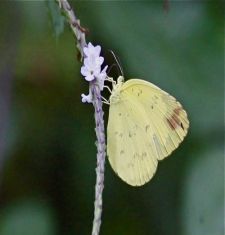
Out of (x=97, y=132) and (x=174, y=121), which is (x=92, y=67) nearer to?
(x=97, y=132)

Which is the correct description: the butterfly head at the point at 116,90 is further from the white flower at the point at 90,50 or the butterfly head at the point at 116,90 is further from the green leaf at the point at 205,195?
the green leaf at the point at 205,195

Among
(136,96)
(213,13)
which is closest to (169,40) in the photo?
(213,13)

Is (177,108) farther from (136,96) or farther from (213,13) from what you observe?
(213,13)

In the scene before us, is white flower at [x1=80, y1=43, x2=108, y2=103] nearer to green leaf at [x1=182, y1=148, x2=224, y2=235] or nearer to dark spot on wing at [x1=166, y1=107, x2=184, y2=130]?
dark spot on wing at [x1=166, y1=107, x2=184, y2=130]

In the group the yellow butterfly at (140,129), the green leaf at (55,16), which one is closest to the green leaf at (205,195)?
the yellow butterfly at (140,129)

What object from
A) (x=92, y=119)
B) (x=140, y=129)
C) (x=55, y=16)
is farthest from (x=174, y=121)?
(x=92, y=119)
